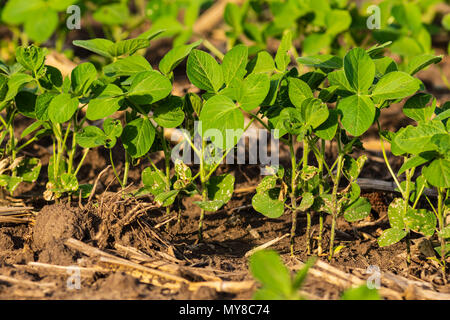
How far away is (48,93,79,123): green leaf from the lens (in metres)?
1.77

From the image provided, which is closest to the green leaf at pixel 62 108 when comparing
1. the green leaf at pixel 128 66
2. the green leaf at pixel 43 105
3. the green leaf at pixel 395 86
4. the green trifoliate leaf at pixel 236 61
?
the green leaf at pixel 43 105

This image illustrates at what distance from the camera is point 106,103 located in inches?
69.7

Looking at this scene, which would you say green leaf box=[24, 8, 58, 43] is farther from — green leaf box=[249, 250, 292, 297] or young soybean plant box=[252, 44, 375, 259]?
green leaf box=[249, 250, 292, 297]

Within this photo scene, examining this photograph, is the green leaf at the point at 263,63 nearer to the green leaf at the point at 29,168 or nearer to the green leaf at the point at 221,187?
the green leaf at the point at 221,187

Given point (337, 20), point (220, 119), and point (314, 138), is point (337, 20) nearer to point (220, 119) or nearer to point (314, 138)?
point (314, 138)

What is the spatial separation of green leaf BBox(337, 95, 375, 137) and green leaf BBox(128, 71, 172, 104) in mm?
529

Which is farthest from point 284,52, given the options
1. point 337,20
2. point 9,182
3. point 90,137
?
point 337,20

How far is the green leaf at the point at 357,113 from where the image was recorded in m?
1.60

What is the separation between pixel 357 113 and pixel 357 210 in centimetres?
34

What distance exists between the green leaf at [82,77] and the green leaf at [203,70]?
0.32 m

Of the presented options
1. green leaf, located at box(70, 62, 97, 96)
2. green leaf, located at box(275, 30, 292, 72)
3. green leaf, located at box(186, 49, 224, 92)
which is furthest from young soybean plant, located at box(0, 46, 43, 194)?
green leaf, located at box(275, 30, 292, 72)

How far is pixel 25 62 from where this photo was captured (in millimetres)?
1816

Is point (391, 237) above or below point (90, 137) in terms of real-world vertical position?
below
